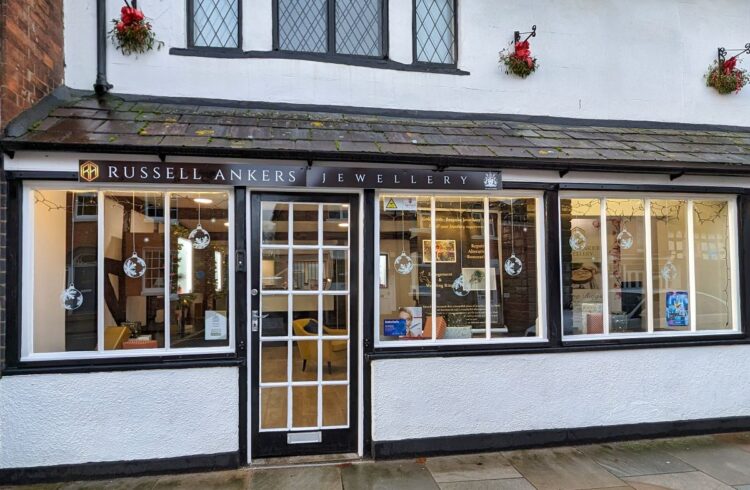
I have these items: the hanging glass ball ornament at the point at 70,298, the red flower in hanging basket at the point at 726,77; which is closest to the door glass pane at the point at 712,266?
the red flower in hanging basket at the point at 726,77

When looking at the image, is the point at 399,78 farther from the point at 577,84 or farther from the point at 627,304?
the point at 627,304

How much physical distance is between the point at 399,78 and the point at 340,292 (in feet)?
8.37

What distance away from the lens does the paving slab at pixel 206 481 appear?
3967 mm

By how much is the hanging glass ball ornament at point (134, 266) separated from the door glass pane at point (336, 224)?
1.72 meters

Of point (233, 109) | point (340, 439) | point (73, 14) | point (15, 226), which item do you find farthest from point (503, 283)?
point (73, 14)

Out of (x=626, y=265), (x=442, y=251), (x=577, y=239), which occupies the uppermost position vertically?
(x=577, y=239)

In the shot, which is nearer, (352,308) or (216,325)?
(216,325)

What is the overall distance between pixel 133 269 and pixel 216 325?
3.04 feet

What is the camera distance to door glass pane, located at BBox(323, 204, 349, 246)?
15.2 feet

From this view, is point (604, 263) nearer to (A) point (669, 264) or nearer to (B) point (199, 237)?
(A) point (669, 264)

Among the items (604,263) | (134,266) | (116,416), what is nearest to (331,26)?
(134,266)

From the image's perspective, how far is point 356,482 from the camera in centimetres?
404

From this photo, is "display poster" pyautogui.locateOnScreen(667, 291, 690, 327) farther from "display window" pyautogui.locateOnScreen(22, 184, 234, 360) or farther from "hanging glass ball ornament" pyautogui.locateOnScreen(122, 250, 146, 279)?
"hanging glass ball ornament" pyautogui.locateOnScreen(122, 250, 146, 279)

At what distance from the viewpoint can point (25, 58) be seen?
4172mm
